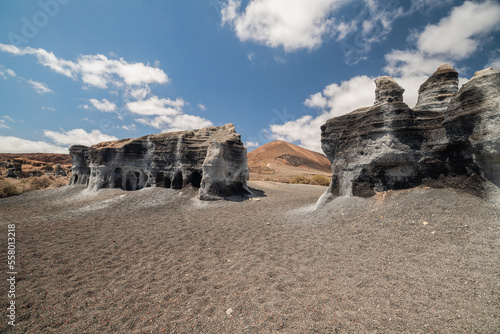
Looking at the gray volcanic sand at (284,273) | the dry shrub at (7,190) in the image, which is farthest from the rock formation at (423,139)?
the dry shrub at (7,190)

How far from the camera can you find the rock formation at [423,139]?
216 inches

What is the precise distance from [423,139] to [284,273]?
23.7 feet

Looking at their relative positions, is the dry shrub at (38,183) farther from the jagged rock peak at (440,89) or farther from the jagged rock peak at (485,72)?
the jagged rock peak at (485,72)

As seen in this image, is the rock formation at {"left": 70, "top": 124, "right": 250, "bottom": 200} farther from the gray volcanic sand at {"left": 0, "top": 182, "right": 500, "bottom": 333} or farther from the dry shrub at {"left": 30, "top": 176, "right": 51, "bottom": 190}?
the dry shrub at {"left": 30, "top": 176, "right": 51, "bottom": 190}

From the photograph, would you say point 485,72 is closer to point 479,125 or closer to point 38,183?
point 479,125

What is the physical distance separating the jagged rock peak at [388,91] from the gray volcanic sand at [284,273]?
4.22m

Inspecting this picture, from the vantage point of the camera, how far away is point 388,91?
28.3 feet

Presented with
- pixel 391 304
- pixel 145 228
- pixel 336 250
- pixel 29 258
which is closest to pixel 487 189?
pixel 336 250

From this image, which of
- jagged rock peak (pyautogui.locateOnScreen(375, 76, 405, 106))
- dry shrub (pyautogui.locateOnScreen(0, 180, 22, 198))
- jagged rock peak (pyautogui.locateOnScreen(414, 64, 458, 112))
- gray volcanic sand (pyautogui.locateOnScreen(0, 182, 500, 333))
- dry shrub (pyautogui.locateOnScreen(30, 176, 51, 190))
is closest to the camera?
gray volcanic sand (pyautogui.locateOnScreen(0, 182, 500, 333))

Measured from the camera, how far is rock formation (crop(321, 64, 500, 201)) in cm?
548

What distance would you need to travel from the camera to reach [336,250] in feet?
17.2

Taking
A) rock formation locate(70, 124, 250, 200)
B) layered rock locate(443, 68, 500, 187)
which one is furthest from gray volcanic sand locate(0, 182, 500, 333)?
rock formation locate(70, 124, 250, 200)

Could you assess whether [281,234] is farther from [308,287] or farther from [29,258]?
[29,258]

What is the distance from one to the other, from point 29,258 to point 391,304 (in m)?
9.02
